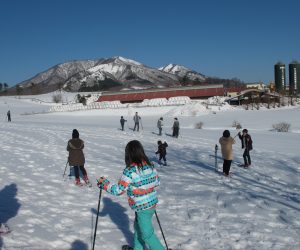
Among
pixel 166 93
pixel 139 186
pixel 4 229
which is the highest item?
pixel 166 93

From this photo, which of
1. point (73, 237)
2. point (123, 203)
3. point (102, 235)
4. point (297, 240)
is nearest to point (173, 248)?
point (102, 235)

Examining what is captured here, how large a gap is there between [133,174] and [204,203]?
4403 millimetres

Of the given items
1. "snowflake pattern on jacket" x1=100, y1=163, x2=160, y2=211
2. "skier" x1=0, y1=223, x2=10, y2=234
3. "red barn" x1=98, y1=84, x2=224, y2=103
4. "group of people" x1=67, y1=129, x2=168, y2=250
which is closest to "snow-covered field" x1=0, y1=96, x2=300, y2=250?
"skier" x1=0, y1=223, x2=10, y2=234

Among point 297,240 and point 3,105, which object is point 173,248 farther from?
point 3,105

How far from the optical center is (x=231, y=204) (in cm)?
842

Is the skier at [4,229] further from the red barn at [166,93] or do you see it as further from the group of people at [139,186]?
the red barn at [166,93]

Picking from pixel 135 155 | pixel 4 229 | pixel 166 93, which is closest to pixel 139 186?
pixel 135 155

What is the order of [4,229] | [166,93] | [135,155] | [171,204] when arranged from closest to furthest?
1. [135,155]
2. [4,229]
3. [171,204]
4. [166,93]

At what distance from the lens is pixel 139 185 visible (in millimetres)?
4504

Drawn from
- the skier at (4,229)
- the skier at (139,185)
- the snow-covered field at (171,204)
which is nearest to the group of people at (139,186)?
the skier at (139,185)

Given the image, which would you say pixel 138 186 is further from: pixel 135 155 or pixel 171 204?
pixel 171 204

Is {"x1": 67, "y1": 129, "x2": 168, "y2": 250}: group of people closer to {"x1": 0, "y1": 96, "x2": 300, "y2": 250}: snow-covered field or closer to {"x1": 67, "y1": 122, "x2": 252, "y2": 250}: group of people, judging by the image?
{"x1": 67, "y1": 122, "x2": 252, "y2": 250}: group of people

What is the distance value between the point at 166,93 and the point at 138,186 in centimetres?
8000

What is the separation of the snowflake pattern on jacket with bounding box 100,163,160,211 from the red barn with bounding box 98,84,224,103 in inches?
2944
